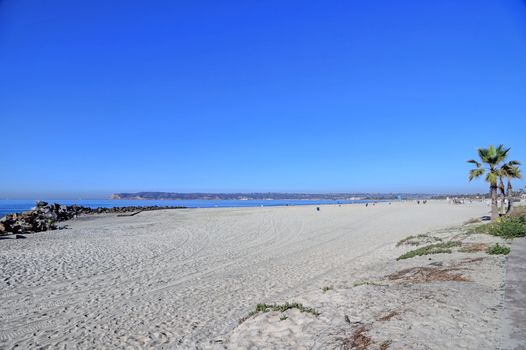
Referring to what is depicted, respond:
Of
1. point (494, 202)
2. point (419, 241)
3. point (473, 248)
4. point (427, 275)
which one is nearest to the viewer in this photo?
point (427, 275)

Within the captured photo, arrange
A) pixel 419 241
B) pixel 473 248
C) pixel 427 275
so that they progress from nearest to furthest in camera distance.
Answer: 1. pixel 427 275
2. pixel 473 248
3. pixel 419 241

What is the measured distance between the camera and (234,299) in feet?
28.5

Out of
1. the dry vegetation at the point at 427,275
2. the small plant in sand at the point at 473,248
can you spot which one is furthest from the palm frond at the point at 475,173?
the dry vegetation at the point at 427,275

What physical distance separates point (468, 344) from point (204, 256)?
1211 cm

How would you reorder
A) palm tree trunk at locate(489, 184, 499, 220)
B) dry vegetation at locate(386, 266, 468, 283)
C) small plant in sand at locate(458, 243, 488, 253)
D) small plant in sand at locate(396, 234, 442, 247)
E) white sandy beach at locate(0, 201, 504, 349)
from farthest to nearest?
palm tree trunk at locate(489, 184, 499, 220)
small plant in sand at locate(396, 234, 442, 247)
small plant in sand at locate(458, 243, 488, 253)
dry vegetation at locate(386, 266, 468, 283)
white sandy beach at locate(0, 201, 504, 349)

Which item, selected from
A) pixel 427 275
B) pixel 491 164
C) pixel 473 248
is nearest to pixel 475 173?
pixel 491 164

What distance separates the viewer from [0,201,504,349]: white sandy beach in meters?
5.38

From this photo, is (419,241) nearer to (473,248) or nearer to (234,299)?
(473,248)

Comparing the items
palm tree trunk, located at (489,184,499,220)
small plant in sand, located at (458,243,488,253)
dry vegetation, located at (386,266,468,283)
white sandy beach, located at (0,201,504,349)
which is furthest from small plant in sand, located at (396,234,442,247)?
dry vegetation, located at (386,266,468,283)

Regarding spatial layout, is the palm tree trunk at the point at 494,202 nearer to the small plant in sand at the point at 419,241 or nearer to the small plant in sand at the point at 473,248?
the small plant in sand at the point at 419,241

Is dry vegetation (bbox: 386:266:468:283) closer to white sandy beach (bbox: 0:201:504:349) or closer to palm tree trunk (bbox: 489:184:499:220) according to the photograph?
white sandy beach (bbox: 0:201:504:349)

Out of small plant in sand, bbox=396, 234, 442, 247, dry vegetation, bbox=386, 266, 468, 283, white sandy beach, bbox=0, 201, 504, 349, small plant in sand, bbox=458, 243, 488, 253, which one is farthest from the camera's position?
small plant in sand, bbox=396, 234, 442, 247

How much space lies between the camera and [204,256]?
15.1m

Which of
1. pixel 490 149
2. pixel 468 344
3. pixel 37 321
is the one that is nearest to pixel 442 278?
pixel 468 344
